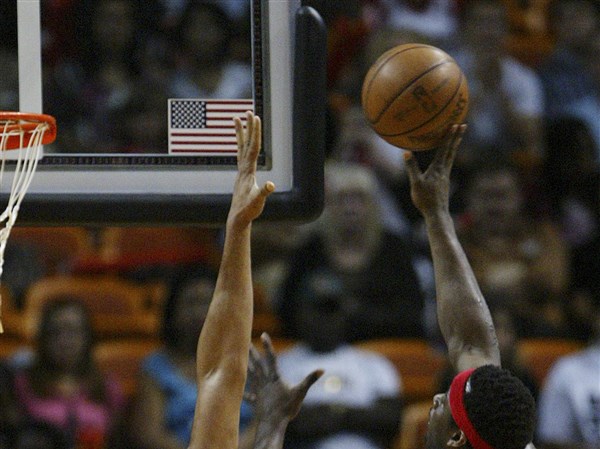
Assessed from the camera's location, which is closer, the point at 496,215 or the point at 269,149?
the point at 269,149

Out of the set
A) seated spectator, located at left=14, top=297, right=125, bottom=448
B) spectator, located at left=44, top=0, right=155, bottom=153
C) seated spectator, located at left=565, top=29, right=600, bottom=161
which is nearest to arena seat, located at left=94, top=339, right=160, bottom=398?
seated spectator, located at left=14, top=297, right=125, bottom=448

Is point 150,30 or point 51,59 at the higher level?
point 51,59

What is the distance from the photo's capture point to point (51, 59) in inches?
151

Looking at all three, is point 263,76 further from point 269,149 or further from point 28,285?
point 28,285

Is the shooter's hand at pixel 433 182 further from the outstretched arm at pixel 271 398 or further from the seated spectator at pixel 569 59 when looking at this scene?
the seated spectator at pixel 569 59

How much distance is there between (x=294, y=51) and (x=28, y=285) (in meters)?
2.92

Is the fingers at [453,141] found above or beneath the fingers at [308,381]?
above

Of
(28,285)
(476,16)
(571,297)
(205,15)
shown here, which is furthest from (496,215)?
(28,285)

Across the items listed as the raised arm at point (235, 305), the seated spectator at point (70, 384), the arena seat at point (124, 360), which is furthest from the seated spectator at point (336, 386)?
the raised arm at point (235, 305)

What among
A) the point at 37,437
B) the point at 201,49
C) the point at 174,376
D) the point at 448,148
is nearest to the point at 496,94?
the point at 201,49

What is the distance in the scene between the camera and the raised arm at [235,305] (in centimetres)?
269

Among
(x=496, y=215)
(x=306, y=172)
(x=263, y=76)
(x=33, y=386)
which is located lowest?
(x=33, y=386)

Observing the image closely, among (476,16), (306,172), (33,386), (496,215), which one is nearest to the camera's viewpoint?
(306,172)

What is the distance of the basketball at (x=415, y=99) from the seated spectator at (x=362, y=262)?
92.5 inches
